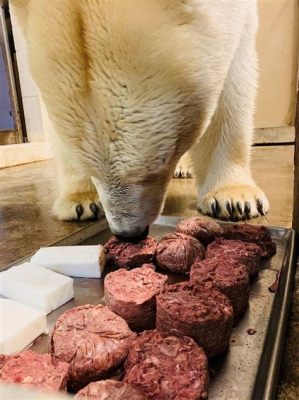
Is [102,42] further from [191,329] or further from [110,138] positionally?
[191,329]

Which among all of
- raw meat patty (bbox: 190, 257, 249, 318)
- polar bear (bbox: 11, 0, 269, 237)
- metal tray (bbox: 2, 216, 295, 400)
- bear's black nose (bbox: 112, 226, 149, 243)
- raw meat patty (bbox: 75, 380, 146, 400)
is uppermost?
polar bear (bbox: 11, 0, 269, 237)

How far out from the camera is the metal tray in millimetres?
597

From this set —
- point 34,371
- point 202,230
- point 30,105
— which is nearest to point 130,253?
point 202,230

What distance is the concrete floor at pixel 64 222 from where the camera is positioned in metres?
0.72

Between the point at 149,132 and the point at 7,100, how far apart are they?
17.7 feet

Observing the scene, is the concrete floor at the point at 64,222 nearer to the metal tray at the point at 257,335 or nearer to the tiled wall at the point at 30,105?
the metal tray at the point at 257,335

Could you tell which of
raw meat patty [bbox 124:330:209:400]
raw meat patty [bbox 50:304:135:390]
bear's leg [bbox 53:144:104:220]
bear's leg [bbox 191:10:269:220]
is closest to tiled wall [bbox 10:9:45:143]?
bear's leg [bbox 53:144:104:220]

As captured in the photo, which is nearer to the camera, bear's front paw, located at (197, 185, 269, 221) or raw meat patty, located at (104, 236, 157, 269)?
raw meat patty, located at (104, 236, 157, 269)

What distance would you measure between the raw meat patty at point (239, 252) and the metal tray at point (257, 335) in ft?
0.11

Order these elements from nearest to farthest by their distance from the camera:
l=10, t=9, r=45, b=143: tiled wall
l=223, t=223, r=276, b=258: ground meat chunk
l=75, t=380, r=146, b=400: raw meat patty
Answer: l=75, t=380, r=146, b=400: raw meat patty → l=223, t=223, r=276, b=258: ground meat chunk → l=10, t=9, r=45, b=143: tiled wall

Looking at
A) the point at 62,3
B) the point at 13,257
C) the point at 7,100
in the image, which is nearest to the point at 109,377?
the point at 62,3

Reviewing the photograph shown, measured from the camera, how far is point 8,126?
592 cm

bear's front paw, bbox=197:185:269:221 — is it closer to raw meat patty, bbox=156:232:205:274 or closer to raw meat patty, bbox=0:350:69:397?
raw meat patty, bbox=156:232:205:274

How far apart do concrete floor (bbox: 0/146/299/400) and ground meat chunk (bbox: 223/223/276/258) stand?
0.53ft
